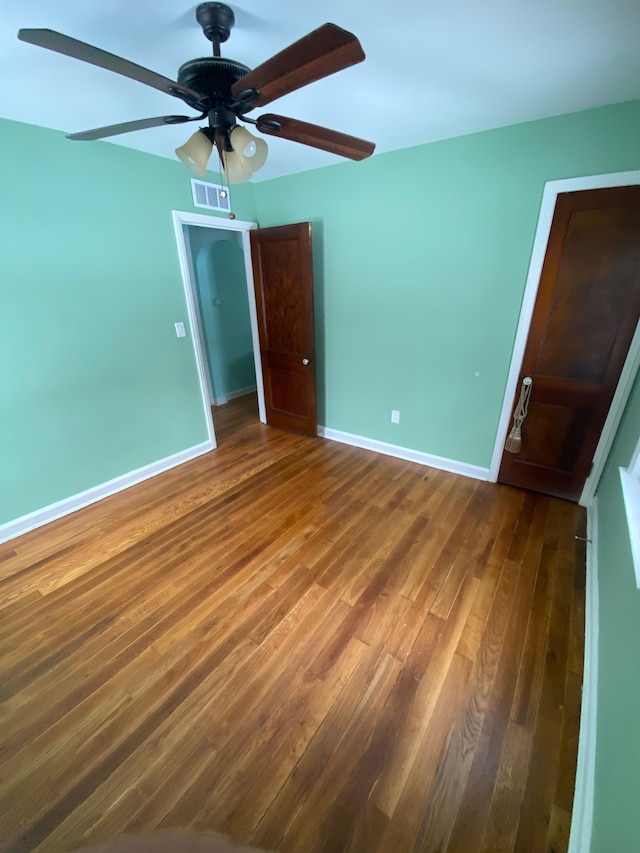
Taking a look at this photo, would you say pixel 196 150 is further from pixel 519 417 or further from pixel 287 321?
pixel 519 417

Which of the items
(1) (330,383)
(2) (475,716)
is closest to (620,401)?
(2) (475,716)

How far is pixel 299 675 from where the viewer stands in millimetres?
1415

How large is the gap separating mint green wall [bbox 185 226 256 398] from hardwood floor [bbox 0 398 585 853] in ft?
8.62

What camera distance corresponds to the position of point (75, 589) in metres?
1.85

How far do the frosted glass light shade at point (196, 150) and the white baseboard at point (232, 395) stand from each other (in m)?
3.44

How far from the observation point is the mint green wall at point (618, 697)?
2.68 feet

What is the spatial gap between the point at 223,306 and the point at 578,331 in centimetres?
394

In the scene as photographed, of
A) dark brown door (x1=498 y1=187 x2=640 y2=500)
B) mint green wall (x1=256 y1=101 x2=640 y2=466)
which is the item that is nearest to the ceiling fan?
mint green wall (x1=256 y1=101 x2=640 y2=466)

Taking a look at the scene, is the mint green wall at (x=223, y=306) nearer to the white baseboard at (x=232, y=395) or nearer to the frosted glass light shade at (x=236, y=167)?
the white baseboard at (x=232, y=395)

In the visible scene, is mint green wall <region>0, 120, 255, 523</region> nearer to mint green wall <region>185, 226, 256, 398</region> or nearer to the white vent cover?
the white vent cover

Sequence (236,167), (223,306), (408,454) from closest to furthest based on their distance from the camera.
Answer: (236,167), (408,454), (223,306)

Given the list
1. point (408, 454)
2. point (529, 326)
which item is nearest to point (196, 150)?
point (529, 326)

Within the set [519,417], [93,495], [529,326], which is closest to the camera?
[529,326]

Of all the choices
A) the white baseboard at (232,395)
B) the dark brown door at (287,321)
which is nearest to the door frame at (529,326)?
the dark brown door at (287,321)
